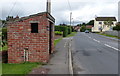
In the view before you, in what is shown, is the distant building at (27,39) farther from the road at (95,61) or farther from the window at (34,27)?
the road at (95,61)

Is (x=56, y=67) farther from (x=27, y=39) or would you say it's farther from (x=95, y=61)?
(x=95, y=61)

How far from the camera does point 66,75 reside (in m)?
5.50

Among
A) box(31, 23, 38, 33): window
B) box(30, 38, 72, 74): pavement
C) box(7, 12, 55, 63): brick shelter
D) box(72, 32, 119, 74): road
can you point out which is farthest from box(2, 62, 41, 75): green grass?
box(72, 32, 119, 74): road

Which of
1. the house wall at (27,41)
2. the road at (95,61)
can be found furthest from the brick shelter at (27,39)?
the road at (95,61)

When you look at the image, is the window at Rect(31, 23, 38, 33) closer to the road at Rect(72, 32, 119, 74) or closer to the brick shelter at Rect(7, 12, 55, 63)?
the brick shelter at Rect(7, 12, 55, 63)

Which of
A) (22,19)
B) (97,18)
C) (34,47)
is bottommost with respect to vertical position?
(34,47)

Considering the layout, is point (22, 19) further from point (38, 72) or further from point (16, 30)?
point (38, 72)

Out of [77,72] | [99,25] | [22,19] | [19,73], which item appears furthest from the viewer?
[99,25]

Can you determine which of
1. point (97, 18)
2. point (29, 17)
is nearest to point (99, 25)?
point (97, 18)

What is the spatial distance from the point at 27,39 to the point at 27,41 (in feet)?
0.32

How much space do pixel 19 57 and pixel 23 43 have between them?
0.71 m

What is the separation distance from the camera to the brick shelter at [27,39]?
7418 mm

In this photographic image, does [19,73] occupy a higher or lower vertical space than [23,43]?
lower

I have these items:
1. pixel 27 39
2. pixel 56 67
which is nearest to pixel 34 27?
pixel 27 39
